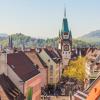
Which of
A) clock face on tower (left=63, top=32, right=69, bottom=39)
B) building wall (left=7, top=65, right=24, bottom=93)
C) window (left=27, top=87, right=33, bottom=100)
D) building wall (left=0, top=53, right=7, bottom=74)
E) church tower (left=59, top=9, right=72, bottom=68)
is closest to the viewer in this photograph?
building wall (left=0, top=53, right=7, bottom=74)

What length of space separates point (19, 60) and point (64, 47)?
6914 cm

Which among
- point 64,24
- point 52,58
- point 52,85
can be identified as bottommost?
point 52,85

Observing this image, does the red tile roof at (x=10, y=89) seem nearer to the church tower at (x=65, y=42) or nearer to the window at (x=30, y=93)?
the window at (x=30, y=93)

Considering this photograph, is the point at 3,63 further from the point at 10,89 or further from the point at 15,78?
the point at 10,89

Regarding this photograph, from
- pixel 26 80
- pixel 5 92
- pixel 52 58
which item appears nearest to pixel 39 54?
pixel 52 58

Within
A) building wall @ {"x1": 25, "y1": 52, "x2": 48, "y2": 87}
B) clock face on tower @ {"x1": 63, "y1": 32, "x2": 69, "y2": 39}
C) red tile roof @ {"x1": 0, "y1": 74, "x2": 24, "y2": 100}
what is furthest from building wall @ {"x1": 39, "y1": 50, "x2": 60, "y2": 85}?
red tile roof @ {"x1": 0, "y1": 74, "x2": 24, "y2": 100}

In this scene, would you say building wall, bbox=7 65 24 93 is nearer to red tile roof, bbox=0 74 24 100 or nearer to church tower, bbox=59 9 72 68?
red tile roof, bbox=0 74 24 100

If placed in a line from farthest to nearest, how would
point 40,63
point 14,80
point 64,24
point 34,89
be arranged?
point 64,24 < point 40,63 < point 34,89 < point 14,80

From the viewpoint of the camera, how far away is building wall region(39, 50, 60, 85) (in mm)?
89125

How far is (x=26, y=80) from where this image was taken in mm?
54062

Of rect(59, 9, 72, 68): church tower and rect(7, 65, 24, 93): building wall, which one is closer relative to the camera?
rect(7, 65, 24, 93): building wall

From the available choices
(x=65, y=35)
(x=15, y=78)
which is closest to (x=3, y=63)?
A: (x=15, y=78)

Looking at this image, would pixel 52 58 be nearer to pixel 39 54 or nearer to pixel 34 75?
pixel 39 54

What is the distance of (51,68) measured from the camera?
92.6 metres
